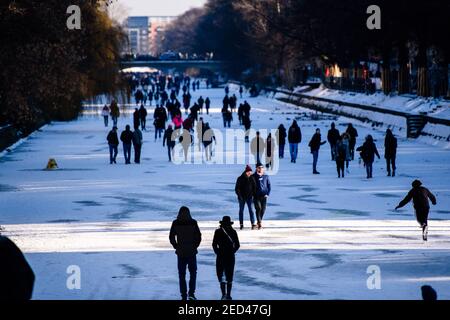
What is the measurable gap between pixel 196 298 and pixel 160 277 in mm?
1613

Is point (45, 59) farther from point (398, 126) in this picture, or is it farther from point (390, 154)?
point (398, 126)

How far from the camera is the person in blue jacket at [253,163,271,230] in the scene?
1888cm

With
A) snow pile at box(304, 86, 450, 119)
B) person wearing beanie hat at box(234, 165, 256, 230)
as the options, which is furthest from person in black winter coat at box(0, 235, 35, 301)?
snow pile at box(304, 86, 450, 119)

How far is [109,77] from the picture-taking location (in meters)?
55.6

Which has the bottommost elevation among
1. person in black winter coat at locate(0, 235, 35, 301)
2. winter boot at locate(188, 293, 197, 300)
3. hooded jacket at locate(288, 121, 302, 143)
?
winter boot at locate(188, 293, 197, 300)

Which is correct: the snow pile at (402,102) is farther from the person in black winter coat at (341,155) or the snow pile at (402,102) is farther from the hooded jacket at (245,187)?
the hooded jacket at (245,187)

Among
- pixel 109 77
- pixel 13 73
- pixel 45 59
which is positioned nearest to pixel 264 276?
pixel 13 73

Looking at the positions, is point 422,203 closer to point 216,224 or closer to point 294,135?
point 216,224

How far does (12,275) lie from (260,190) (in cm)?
1059

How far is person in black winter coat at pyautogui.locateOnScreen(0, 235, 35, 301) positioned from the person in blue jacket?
1032 centimetres

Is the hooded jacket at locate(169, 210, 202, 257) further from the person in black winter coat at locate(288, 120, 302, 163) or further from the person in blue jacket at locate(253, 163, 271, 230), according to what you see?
the person in black winter coat at locate(288, 120, 302, 163)

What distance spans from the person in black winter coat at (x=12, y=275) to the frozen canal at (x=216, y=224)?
4.65 meters

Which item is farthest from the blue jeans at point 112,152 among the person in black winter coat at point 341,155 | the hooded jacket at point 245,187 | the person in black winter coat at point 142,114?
the hooded jacket at point 245,187

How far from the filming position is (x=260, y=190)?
62.3ft
